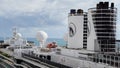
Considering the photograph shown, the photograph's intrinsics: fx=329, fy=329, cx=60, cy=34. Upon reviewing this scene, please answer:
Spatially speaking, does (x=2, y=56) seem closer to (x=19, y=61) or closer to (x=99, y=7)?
(x=19, y=61)

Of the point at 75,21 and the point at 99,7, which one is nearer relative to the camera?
the point at 99,7

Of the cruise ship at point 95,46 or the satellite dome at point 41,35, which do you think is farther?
the satellite dome at point 41,35

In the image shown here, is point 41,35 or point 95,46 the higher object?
point 41,35

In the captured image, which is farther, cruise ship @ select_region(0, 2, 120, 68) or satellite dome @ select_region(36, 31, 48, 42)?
satellite dome @ select_region(36, 31, 48, 42)

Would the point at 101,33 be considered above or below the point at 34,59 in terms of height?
above

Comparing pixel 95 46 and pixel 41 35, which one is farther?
pixel 41 35

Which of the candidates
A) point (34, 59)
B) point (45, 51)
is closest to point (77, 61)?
point (34, 59)

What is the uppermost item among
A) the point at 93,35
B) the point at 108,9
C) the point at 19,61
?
the point at 108,9

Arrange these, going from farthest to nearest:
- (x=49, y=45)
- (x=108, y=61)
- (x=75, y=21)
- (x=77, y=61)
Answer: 1. (x=49, y=45)
2. (x=75, y=21)
3. (x=77, y=61)
4. (x=108, y=61)

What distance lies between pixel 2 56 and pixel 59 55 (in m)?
20.9

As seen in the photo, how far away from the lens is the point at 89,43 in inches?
2751

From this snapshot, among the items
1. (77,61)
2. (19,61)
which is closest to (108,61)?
(77,61)

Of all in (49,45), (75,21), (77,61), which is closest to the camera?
(77,61)

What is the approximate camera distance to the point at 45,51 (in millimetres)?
83500
